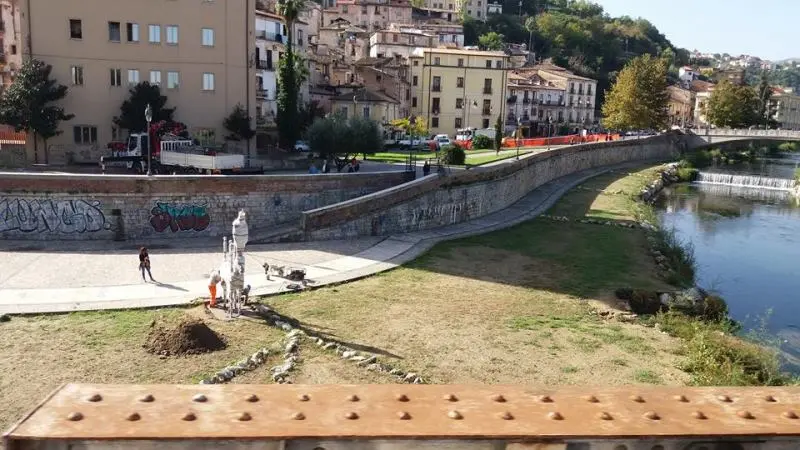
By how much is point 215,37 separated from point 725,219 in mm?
36118

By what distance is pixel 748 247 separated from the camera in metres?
37.2

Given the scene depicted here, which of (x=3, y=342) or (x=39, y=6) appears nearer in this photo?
(x=3, y=342)

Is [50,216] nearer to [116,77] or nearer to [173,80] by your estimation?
[116,77]

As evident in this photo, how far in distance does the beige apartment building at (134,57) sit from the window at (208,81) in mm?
62

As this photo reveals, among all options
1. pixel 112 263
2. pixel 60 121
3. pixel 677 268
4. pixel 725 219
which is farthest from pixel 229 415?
Result: pixel 725 219

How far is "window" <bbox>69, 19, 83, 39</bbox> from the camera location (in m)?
38.2

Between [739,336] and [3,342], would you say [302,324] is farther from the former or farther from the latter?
[739,336]

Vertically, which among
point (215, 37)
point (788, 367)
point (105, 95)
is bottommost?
point (788, 367)

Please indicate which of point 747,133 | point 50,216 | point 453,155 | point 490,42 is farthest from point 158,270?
point 490,42

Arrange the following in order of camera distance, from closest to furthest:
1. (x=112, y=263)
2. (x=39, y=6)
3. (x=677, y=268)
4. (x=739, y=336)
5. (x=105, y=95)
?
1. (x=739, y=336)
2. (x=112, y=263)
3. (x=677, y=268)
4. (x=39, y=6)
5. (x=105, y=95)

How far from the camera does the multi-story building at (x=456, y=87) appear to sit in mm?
75562

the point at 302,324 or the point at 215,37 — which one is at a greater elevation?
the point at 215,37

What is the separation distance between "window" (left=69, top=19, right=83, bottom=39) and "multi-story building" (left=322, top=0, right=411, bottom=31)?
76.0m

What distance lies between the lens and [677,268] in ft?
96.5
